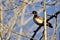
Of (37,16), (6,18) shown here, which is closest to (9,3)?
(6,18)

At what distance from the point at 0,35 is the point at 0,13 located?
0.20m

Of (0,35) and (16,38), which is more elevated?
(0,35)

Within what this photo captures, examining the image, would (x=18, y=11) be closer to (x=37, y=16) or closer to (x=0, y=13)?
(x=0, y=13)

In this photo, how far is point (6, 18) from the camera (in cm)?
207

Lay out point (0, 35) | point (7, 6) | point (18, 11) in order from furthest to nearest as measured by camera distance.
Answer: point (7, 6) < point (18, 11) < point (0, 35)

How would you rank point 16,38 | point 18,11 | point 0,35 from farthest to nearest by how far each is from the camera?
point 16,38
point 18,11
point 0,35

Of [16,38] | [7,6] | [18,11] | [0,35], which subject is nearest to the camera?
[0,35]

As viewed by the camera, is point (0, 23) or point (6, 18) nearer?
point (0, 23)

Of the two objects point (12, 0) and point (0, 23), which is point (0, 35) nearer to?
point (0, 23)

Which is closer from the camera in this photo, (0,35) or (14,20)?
(0,35)

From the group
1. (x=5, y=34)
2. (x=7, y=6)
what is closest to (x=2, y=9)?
(x=7, y=6)

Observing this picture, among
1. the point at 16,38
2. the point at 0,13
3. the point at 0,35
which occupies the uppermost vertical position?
the point at 0,13

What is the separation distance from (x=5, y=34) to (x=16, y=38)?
0.74ft

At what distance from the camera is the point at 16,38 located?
205 centimetres
